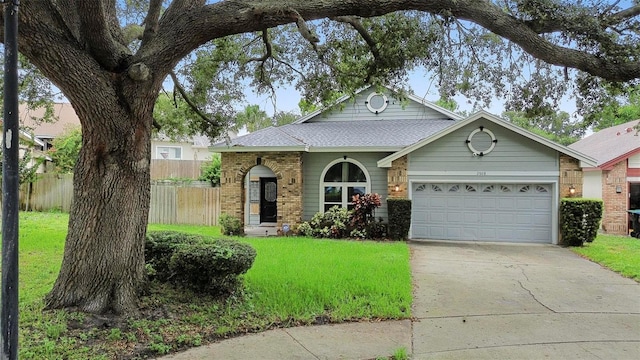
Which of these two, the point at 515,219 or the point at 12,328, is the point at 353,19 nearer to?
the point at 12,328

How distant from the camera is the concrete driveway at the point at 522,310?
4.43 metres

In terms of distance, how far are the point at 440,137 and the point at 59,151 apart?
19.1 meters

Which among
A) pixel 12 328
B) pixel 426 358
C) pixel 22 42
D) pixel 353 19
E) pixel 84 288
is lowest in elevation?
pixel 426 358

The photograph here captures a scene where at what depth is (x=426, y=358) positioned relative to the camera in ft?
→ 13.6

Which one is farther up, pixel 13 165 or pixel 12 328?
pixel 13 165

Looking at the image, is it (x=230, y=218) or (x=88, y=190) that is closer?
(x=88, y=190)

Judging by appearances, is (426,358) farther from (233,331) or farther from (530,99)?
(530,99)

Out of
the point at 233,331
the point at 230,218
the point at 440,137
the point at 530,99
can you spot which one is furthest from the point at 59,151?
the point at 530,99

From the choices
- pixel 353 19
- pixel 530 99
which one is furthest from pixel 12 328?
pixel 530 99

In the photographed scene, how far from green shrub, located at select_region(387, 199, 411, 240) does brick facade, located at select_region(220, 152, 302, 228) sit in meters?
3.21

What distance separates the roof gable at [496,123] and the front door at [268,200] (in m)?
5.96

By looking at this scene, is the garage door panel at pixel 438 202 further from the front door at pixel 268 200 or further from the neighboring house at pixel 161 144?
the neighboring house at pixel 161 144

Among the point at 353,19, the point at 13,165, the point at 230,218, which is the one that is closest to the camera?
the point at 13,165

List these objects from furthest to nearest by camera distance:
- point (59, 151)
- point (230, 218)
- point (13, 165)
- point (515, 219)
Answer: point (59, 151) → point (230, 218) → point (515, 219) → point (13, 165)
